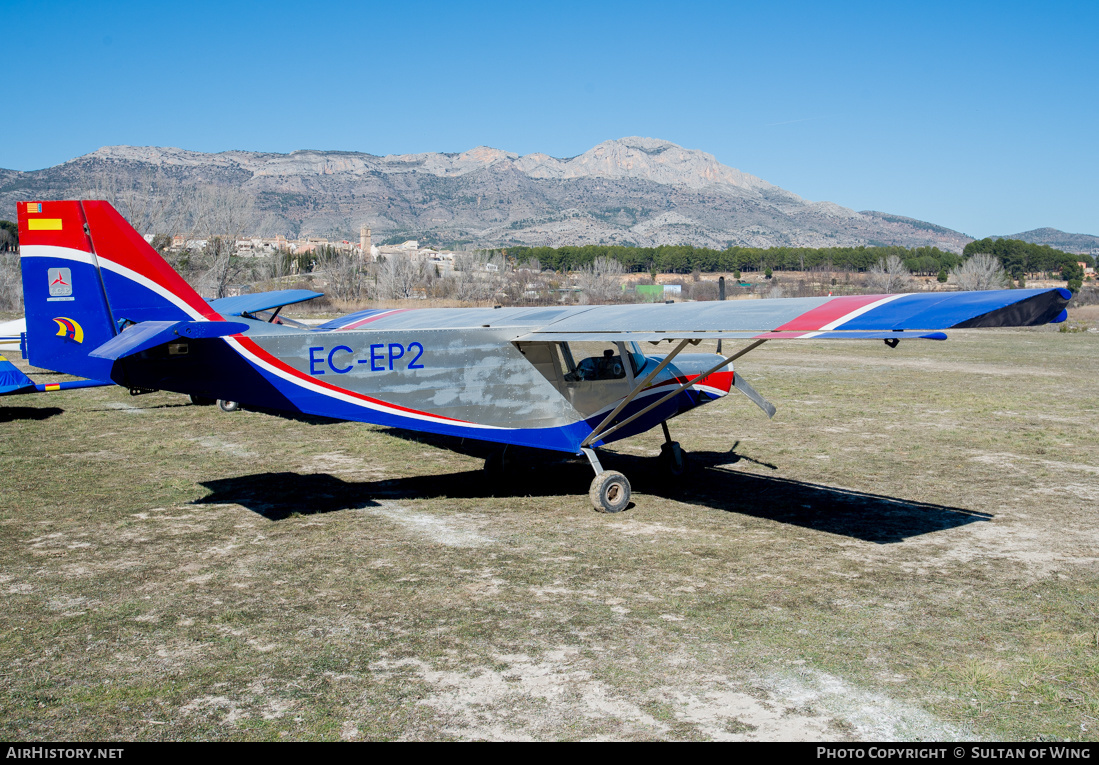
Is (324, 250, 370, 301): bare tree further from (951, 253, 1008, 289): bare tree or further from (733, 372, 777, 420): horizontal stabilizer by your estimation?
(733, 372, 777, 420): horizontal stabilizer

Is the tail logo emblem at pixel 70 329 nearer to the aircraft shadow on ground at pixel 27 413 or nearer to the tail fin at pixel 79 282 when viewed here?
the tail fin at pixel 79 282

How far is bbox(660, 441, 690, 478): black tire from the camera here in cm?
1119

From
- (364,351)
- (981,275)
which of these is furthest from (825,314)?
(981,275)

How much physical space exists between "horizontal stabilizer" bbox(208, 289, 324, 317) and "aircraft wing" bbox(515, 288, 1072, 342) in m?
9.15

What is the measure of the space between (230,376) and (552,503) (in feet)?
13.6

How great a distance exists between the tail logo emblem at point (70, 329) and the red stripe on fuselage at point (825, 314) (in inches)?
300

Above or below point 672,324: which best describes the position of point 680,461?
below

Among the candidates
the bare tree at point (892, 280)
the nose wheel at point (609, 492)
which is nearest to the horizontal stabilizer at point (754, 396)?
the nose wheel at point (609, 492)

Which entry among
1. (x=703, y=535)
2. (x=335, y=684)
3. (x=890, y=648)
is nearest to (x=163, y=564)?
(x=335, y=684)

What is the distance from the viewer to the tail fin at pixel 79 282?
8719 mm

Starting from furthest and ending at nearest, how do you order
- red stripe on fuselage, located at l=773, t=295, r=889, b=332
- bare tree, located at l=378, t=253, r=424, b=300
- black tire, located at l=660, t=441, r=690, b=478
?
1. bare tree, located at l=378, t=253, r=424, b=300
2. black tire, located at l=660, t=441, r=690, b=478
3. red stripe on fuselage, located at l=773, t=295, r=889, b=332

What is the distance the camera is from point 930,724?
447cm

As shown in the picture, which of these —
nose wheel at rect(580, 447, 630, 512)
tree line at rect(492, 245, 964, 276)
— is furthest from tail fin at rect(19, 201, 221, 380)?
tree line at rect(492, 245, 964, 276)

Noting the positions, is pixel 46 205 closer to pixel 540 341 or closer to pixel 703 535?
pixel 540 341
